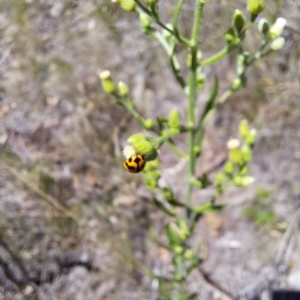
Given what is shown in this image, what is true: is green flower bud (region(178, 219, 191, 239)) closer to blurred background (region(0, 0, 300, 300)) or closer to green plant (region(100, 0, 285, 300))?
green plant (region(100, 0, 285, 300))

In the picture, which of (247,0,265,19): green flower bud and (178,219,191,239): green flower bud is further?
(178,219,191,239): green flower bud

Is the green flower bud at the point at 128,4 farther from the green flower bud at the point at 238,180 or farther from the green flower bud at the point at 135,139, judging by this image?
the green flower bud at the point at 238,180

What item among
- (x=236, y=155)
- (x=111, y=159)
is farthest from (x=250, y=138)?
(x=111, y=159)

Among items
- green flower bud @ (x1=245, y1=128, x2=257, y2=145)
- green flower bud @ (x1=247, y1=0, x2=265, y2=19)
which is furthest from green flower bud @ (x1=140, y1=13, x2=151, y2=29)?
green flower bud @ (x1=245, y1=128, x2=257, y2=145)

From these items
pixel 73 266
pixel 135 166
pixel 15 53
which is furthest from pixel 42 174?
pixel 135 166

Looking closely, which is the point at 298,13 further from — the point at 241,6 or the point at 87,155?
the point at 87,155

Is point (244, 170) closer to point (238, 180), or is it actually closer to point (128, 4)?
point (238, 180)

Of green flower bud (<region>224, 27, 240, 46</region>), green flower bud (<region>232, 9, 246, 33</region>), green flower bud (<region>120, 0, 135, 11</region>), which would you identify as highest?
green flower bud (<region>120, 0, 135, 11</region>)
